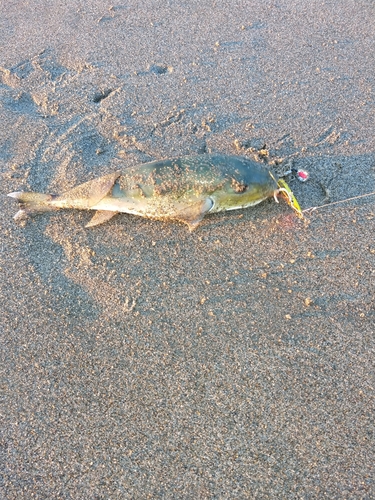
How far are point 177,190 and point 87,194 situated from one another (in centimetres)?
69

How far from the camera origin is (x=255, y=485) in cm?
206

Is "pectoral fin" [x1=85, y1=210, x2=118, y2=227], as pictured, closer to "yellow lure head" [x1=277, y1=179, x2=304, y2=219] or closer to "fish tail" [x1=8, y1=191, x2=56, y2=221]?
"fish tail" [x1=8, y1=191, x2=56, y2=221]

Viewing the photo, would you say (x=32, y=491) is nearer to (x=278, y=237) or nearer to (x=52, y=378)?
(x=52, y=378)

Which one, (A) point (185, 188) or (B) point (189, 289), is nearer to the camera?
(B) point (189, 289)

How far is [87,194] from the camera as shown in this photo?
10.1ft

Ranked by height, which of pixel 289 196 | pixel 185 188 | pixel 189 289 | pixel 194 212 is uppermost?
pixel 185 188

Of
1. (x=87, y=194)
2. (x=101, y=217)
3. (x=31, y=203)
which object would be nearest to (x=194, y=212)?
(x=101, y=217)

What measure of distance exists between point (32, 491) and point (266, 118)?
346 centimetres

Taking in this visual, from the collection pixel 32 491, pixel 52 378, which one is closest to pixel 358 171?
pixel 52 378

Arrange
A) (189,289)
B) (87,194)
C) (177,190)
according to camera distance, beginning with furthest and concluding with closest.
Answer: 1. (87,194)
2. (177,190)
3. (189,289)

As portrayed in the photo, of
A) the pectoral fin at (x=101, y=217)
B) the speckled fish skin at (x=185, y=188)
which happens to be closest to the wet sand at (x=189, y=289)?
the pectoral fin at (x=101, y=217)

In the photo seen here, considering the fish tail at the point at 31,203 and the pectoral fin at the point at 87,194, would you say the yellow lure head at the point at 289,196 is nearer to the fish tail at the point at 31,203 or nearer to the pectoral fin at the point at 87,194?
the pectoral fin at the point at 87,194

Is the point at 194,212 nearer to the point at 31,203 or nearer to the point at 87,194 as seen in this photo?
the point at 87,194

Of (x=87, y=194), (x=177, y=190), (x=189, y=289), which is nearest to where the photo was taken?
(x=189, y=289)
